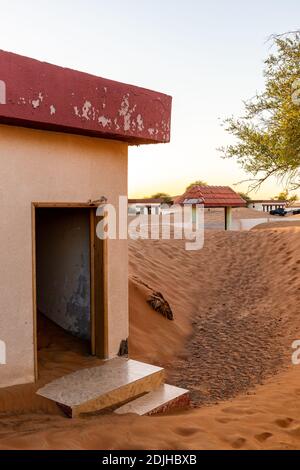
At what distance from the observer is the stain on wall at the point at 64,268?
19.5 ft

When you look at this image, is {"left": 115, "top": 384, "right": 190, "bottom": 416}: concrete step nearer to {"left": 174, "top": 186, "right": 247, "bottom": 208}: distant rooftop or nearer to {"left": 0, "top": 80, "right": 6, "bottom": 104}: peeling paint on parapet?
{"left": 0, "top": 80, "right": 6, "bottom": 104}: peeling paint on parapet

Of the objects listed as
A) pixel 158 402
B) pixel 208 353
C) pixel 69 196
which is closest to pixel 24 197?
pixel 69 196

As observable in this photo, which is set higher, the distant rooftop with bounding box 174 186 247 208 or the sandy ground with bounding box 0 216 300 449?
the distant rooftop with bounding box 174 186 247 208

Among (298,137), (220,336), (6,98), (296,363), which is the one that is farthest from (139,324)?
(298,137)

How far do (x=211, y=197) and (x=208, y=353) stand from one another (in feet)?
55.2

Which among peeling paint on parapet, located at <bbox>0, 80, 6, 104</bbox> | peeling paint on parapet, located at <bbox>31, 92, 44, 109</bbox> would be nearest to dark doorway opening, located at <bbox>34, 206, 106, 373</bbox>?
peeling paint on parapet, located at <bbox>31, 92, 44, 109</bbox>

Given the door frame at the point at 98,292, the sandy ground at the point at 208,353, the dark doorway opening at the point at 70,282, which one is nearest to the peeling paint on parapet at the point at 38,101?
the door frame at the point at 98,292

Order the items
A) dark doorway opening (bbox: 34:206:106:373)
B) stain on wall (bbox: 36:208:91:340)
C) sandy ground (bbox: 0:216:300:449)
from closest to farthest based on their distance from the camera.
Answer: sandy ground (bbox: 0:216:300:449)
dark doorway opening (bbox: 34:206:106:373)
stain on wall (bbox: 36:208:91:340)

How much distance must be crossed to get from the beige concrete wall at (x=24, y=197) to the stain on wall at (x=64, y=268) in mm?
1053

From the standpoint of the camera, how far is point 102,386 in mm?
4617

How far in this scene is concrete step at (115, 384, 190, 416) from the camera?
448 centimetres

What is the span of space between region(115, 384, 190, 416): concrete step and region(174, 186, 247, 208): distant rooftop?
18460 millimetres

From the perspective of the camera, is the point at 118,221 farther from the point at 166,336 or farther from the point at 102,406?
the point at 166,336
